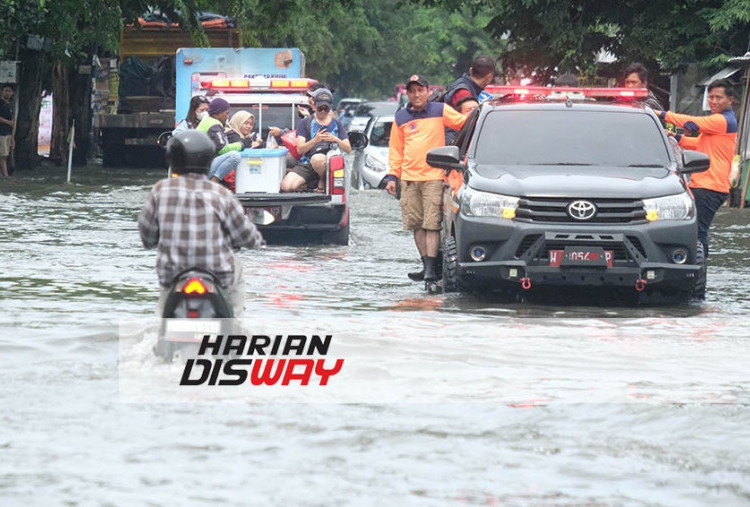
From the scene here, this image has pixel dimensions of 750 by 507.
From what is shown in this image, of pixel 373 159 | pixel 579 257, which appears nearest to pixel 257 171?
pixel 579 257

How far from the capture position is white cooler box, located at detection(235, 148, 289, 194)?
18.4 meters

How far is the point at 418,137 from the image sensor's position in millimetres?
14484

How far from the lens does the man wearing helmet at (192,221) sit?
28.7 ft

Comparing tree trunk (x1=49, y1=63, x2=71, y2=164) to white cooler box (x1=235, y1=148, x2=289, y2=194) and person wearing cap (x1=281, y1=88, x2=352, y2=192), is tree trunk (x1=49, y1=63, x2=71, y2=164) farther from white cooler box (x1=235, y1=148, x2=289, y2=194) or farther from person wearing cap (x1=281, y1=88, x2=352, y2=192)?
white cooler box (x1=235, y1=148, x2=289, y2=194)

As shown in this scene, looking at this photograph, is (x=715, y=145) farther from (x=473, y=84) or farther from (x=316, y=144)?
(x=316, y=144)

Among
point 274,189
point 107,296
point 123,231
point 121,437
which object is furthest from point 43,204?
point 121,437

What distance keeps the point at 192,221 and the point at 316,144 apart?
10.4 m

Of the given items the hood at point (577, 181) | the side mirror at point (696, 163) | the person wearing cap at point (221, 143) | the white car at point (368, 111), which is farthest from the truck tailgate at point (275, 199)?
the white car at point (368, 111)

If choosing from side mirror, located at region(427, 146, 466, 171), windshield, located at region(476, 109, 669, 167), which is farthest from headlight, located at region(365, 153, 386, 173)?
side mirror, located at region(427, 146, 466, 171)

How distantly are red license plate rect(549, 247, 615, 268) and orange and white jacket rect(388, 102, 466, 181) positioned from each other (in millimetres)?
2150

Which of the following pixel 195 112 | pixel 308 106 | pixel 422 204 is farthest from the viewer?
pixel 308 106

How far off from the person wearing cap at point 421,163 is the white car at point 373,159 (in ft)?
46.7

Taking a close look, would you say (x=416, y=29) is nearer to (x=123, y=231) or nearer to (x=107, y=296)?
(x=123, y=231)

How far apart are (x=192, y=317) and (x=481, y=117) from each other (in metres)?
5.80
